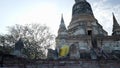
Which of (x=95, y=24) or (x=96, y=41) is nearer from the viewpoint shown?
(x=96, y=41)

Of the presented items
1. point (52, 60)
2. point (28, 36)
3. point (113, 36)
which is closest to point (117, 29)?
point (113, 36)

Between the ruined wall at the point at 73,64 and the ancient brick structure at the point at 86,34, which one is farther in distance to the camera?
the ancient brick structure at the point at 86,34

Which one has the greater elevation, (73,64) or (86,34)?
(86,34)

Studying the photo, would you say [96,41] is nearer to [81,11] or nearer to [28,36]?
[81,11]

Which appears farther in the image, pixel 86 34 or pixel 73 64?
pixel 86 34

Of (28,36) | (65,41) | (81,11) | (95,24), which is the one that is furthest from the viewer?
(81,11)

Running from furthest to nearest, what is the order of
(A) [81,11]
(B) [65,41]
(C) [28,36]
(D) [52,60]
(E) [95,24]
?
(A) [81,11]
(E) [95,24]
(C) [28,36]
(B) [65,41]
(D) [52,60]

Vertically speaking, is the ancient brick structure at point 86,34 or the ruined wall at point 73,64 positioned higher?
the ancient brick structure at point 86,34

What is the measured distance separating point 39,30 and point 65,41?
5.67m

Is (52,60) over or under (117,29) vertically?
under

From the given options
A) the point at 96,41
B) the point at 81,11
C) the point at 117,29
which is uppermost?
the point at 81,11

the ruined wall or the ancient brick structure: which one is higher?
the ancient brick structure

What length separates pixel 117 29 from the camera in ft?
80.4

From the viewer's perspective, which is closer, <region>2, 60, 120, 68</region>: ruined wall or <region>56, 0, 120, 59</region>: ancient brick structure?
<region>2, 60, 120, 68</region>: ruined wall
